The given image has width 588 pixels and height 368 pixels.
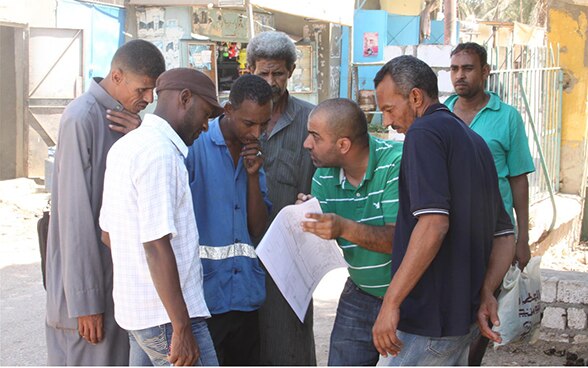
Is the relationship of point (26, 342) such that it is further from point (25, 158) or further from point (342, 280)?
point (25, 158)

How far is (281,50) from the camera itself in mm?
3689

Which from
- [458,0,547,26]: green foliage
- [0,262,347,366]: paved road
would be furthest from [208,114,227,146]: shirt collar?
[458,0,547,26]: green foliage

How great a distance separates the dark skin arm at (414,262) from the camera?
2455 millimetres

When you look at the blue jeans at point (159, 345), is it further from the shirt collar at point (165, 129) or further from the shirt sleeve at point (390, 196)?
the shirt sleeve at point (390, 196)

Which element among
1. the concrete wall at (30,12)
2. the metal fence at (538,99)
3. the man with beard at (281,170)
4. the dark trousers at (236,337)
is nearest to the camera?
the dark trousers at (236,337)

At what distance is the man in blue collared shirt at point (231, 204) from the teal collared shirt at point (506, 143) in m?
1.59

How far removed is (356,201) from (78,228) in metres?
1.12

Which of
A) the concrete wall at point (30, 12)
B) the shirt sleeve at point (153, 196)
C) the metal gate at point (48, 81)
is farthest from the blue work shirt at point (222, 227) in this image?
the metal gate at point (48, 81)

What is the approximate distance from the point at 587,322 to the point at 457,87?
222cm

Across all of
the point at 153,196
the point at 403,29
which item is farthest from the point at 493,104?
the point at 403,29

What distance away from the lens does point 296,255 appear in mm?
3180

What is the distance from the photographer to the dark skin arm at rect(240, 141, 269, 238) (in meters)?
3.17

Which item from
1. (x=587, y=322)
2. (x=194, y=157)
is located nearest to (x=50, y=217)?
(x=194, y=157)

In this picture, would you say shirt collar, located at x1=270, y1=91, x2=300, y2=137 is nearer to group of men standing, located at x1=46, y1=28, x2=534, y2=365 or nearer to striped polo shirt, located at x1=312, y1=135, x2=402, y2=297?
group of men standing, located at x1=46, y1=28, x2=534, y2=365
